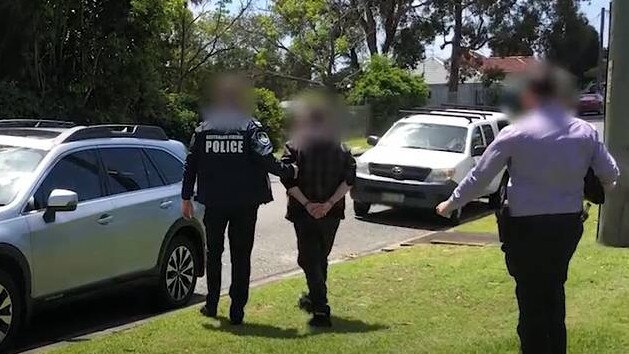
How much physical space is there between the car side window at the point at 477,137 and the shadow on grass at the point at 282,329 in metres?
9.43

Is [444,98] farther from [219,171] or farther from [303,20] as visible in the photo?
[219,171]

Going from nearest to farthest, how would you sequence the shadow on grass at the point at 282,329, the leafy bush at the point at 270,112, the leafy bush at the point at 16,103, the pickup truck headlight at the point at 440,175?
the shadow on grass at the point at 282,329 → the pickup truck headlight at the point at 440,175 → the leafy bush at the point at 16,103 → the leafy bush at the point at 270,112

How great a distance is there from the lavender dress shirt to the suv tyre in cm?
403

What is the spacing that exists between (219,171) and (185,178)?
31 centimetres

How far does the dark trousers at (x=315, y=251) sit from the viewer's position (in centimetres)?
678

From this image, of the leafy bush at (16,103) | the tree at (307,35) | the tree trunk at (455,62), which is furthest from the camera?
the tree trunk at (455,62)

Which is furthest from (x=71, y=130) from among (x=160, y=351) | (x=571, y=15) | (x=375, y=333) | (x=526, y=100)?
(x=571, y=15)

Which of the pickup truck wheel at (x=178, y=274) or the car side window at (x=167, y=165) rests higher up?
the car side window at (x=167, y=165)

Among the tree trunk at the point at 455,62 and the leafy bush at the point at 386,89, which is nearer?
the leafy bush at the point at 386,89

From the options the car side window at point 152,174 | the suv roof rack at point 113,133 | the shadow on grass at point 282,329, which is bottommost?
the shadow on grass at point 282,329

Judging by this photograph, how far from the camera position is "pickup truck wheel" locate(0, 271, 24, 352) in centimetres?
632

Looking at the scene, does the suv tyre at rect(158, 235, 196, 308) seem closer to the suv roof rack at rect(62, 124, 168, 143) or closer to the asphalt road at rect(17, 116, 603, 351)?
the asphalt road at rect(17, 116, 603, 351)

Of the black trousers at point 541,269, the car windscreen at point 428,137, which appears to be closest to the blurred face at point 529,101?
the black trousers at point 541,269

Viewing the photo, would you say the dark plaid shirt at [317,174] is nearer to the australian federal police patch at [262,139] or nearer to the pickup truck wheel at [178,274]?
the australian federal police patch at [262,139]
